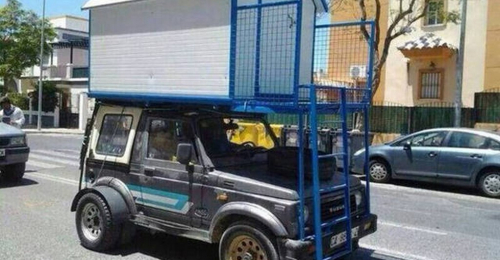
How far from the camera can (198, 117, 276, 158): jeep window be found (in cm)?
558

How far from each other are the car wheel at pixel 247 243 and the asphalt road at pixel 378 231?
3.22 ft

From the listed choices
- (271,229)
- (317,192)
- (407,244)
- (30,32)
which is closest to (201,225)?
(271,229)

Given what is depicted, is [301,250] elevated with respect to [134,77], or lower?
lower

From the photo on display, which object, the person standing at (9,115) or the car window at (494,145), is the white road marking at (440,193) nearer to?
the car window at (494,145)

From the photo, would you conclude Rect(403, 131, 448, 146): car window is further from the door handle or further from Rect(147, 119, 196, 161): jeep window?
the door handle

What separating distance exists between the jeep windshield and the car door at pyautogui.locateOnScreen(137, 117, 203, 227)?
7.1 inches

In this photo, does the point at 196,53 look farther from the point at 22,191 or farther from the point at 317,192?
the point at 22,191

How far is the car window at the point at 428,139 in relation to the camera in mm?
11953

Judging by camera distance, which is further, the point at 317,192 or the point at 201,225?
the point at 201,225

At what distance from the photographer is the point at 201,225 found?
5.31m

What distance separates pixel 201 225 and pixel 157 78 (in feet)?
5.37

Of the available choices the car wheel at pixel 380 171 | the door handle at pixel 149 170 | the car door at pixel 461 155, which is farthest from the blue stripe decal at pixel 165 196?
the car wheel at pixel 380 171

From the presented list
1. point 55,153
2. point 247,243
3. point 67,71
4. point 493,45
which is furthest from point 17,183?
point 67,71

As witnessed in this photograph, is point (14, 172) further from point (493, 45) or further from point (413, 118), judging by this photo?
point (493, 45)
